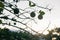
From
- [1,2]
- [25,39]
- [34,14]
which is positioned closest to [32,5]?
[34,14]

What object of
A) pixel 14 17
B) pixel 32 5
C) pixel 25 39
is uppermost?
pixel 32 5

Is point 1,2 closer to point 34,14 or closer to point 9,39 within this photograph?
point 34,14

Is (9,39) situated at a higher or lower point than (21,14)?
lower

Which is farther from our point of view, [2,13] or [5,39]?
[5,39]

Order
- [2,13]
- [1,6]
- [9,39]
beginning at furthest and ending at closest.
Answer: [9,39], [2,13], [1,6]

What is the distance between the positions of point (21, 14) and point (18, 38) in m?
30.9

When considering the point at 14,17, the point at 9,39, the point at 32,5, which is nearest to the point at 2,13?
the point at 14,17

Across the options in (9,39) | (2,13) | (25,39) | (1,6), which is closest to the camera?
(1,6)

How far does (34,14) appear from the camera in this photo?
169 inches

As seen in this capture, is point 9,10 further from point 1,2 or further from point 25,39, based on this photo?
point 25,39

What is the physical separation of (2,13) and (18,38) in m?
30.7

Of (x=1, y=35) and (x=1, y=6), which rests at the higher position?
(x=1, y=6)

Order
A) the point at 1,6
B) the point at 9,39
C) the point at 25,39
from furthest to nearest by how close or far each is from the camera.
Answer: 1. the point at 25,39
2. the point at 9,39
3. the point at 1,6

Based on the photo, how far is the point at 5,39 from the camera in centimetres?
3375
